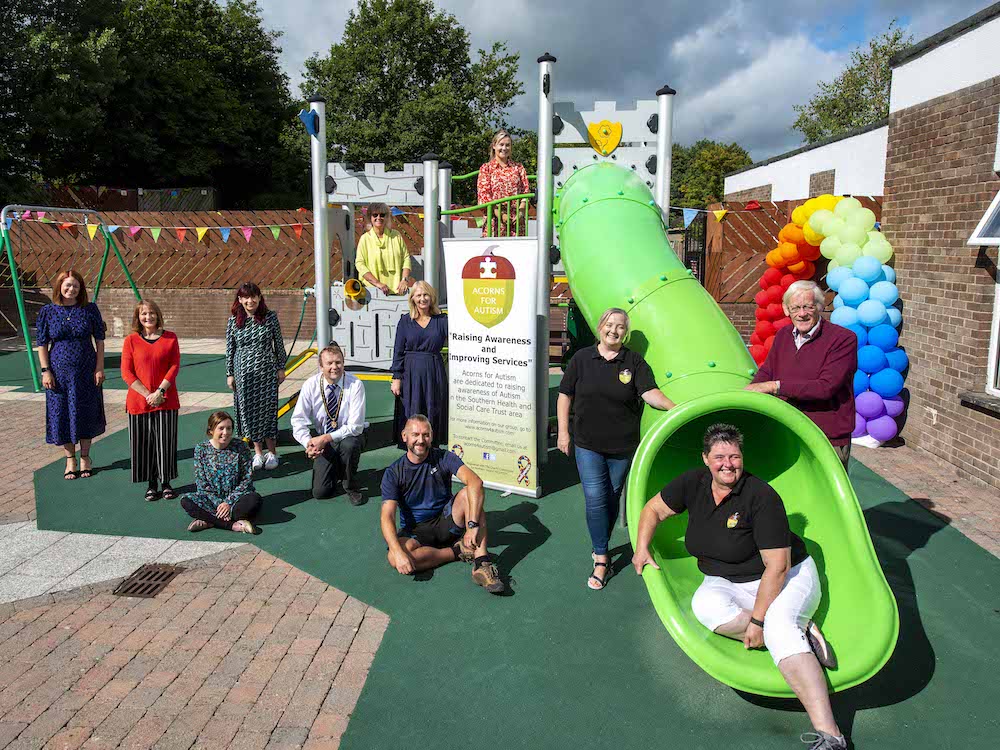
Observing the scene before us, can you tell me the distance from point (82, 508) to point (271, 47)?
3656 centimetres

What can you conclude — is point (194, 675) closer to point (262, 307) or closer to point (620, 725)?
point (620, 725)

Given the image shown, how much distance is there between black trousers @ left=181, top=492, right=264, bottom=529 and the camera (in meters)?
→ 5.64

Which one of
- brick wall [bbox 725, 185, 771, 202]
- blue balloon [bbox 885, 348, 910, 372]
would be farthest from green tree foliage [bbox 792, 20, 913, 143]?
blue balloon [bbox 885, 348, 910, 372]

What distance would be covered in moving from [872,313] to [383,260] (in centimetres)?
529

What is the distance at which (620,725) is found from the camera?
338 centimetres

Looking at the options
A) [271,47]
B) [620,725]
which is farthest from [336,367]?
[271,47]

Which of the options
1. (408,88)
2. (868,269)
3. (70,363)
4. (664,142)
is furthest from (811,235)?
(408,88)

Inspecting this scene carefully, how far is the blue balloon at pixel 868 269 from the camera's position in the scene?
8086 millimetres

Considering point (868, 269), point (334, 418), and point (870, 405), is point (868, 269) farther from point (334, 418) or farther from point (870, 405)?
point (334, 418)

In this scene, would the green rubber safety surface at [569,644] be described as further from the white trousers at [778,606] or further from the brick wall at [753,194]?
the brick wall at [753,194]

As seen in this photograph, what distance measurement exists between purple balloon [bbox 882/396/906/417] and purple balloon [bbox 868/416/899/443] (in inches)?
2.6

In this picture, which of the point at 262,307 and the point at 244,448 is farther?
the point at 262,307

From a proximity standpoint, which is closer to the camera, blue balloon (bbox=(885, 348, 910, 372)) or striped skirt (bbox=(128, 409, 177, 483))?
striped skirt (bbox=(128, 409, 177, 483))

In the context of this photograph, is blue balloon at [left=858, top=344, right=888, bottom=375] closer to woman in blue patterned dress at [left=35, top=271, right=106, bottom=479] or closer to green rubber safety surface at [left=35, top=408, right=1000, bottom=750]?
green rubber safety surface at [left=35, top=408, right=1000, bottom=750]
